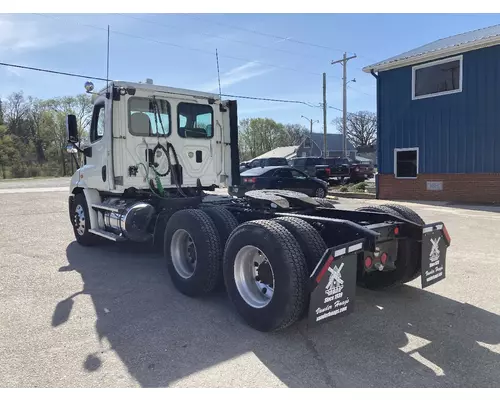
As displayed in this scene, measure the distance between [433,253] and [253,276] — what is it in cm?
185

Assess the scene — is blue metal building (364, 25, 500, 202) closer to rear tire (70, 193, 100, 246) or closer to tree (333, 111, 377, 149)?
rear tire (70, 193, 100, 246)

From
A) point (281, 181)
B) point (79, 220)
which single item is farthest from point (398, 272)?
point (281, 181)

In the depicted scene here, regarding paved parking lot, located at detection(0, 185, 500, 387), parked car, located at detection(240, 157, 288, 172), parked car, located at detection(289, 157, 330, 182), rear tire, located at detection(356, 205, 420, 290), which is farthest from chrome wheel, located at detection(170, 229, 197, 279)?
parked car, located at detection(240, 157, 288, 172)

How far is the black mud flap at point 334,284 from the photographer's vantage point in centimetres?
332

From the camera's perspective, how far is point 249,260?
409 cm

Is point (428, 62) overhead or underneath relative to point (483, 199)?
overhead

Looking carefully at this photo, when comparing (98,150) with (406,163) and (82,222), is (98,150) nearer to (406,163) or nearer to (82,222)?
(82,222)

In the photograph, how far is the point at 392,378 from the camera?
9.67 feet

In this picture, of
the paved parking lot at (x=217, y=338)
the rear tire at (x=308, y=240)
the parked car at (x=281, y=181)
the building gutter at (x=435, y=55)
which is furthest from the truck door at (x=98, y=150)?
the building gutter at (x=435, y=55)

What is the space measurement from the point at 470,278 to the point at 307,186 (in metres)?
11.5

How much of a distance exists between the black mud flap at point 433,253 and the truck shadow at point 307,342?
0.39 m

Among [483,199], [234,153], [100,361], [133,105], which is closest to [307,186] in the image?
[483,199]

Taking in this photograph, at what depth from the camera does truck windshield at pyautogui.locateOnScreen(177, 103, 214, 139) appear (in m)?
6.91

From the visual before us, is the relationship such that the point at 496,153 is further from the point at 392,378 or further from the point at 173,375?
the point at 173,375
